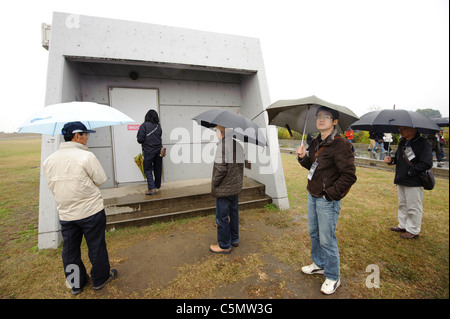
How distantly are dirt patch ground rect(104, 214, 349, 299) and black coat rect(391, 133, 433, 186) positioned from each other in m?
2.09

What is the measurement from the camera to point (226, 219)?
9.94 feet

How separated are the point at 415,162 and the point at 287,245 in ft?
8.03

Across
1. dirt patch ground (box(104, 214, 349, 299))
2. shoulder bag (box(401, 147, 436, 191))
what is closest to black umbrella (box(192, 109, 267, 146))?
dirt patch ground (box(104, 214, 349, 299))

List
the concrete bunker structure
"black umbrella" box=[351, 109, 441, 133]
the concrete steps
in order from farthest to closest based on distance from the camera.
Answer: the concrete steps → the concrete bunker structure → "black umbrella" box=[351, 109, 441, 133]

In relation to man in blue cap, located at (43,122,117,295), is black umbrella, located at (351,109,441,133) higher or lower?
higher

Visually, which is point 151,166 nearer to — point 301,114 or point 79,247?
point 79,247

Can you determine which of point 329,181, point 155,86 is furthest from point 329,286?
point 155,86

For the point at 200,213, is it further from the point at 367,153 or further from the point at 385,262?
the point at 367,153

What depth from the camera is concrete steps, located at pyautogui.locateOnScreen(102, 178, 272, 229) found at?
157 inches

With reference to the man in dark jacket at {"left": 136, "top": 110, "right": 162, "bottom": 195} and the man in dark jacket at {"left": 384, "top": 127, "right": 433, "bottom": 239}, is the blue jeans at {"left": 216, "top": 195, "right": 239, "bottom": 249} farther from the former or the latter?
the man in dark jacket at {"left": 384, "top": 127, "right": 433, "bottom": 239}

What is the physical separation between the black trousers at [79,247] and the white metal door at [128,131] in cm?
312
